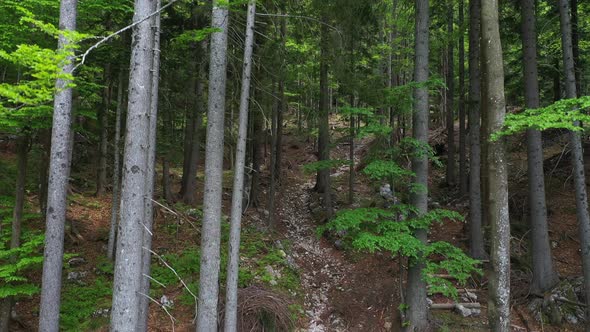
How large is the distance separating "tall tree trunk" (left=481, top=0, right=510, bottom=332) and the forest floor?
9.89ft

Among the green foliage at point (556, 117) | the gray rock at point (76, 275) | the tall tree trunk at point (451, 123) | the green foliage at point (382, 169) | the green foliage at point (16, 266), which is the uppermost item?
the tall tree trunk at point (451, 123)

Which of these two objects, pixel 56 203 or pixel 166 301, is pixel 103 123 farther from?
pixel 166 301

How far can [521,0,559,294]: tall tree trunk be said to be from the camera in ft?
31.9

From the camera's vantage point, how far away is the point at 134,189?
5199 mm

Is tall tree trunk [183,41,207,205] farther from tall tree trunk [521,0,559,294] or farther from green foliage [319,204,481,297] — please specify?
tall tree trunk [521,0,559,294]

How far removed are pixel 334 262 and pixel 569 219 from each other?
8.33 meters

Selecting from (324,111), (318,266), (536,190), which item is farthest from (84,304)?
(536,190)

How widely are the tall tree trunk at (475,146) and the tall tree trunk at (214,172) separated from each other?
25.4 feet

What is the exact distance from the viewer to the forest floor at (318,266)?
29.0 feet

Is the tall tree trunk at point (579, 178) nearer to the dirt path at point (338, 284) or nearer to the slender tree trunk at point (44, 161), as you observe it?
the dirt path at point (338, 284)

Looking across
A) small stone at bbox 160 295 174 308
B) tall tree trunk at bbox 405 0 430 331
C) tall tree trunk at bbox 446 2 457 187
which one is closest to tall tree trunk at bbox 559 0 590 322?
tall tree trunk at bbox 405 0 430 331

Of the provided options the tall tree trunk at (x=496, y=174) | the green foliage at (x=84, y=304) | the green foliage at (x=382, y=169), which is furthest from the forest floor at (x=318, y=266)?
the green foliage at (x=382, y=169)

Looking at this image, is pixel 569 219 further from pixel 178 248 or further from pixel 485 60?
pixel 178 248

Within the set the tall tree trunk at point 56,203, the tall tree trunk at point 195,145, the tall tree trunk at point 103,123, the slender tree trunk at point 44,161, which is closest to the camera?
the tall tree trunk at point 56,203
